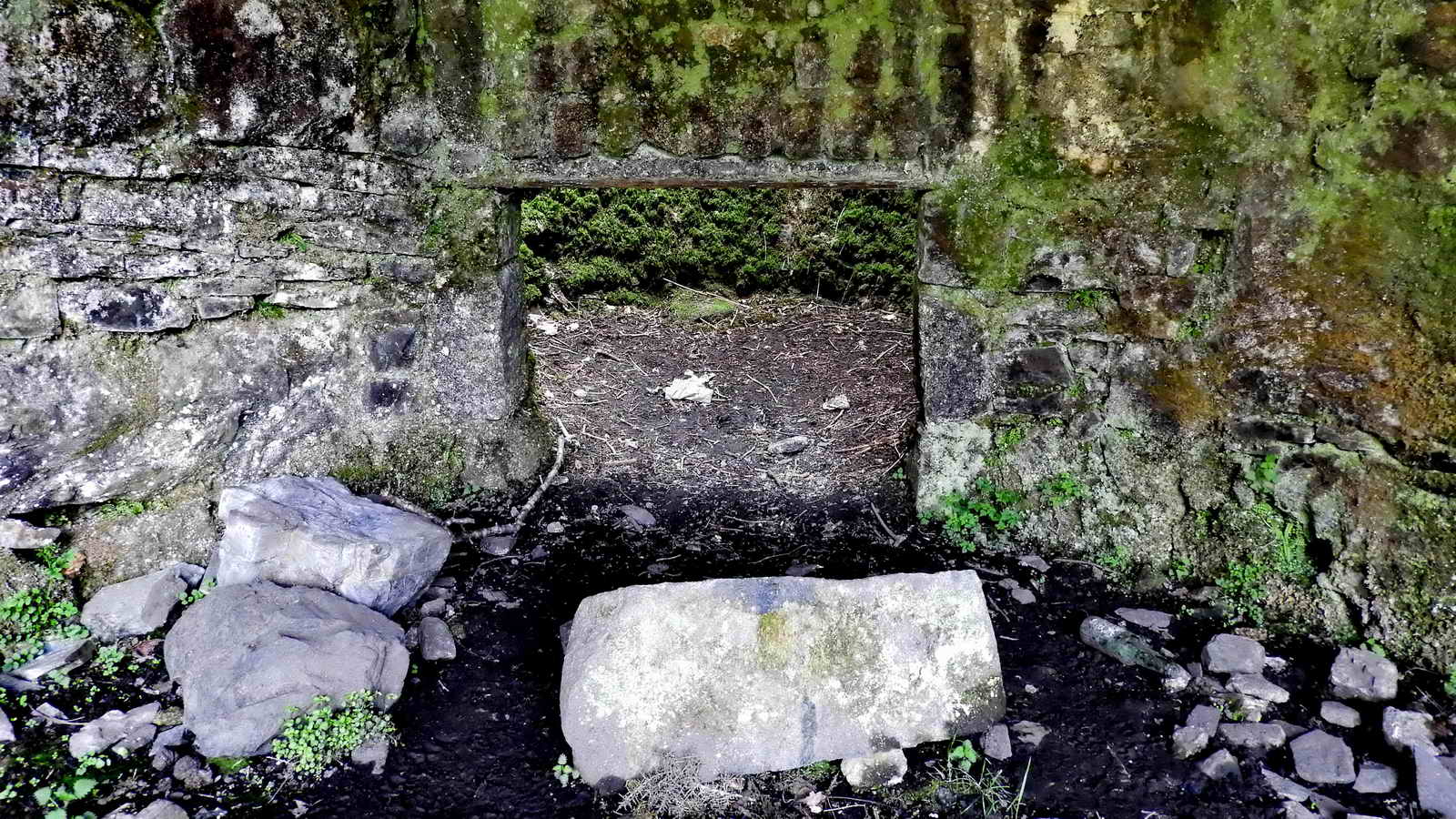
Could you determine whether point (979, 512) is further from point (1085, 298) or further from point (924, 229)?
point (924, 229)

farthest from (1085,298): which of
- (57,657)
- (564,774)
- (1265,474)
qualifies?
(57,657)

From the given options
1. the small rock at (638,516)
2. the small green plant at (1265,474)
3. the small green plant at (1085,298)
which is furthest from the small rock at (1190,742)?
the small rock at (638,516)

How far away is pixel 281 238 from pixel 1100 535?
9.98 ft

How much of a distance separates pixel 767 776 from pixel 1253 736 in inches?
53.7

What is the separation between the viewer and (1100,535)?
3357mm

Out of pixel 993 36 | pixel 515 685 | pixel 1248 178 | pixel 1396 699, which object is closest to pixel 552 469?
pixel 515 685

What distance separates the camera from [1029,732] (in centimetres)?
262

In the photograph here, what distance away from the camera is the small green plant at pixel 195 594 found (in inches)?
117

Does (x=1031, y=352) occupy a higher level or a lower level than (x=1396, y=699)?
higher

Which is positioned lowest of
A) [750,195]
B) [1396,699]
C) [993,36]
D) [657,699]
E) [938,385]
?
[1396,699]

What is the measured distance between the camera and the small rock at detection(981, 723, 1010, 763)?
251cm

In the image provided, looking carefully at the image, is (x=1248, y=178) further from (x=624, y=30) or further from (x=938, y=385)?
(x=624, y=30)

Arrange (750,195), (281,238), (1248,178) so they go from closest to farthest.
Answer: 1. (1248,178)
2. (281,238)
3. (750,195)

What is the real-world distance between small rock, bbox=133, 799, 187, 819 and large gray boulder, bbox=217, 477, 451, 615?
0.74 m
